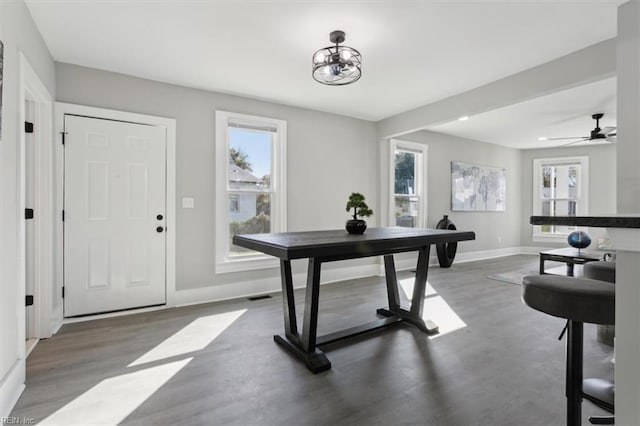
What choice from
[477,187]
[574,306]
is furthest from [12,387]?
[477,187]

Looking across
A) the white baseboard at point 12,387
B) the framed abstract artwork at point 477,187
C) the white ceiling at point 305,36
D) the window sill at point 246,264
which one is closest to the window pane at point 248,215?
the window sill at point 246,264

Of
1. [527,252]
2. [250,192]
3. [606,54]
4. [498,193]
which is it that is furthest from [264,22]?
[527,252]

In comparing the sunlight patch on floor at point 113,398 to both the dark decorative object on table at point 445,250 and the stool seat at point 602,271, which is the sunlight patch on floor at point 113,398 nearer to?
the stool seat at point 602,271

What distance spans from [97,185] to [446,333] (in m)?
3.61

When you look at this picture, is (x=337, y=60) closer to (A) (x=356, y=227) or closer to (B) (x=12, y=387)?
(A) (x=356, y=227)

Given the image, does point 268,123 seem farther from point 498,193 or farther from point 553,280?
point 498,193

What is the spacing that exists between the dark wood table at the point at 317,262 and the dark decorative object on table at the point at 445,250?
2972 mm

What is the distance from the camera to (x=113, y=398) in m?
1.86

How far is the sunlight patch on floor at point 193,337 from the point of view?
7.93ft

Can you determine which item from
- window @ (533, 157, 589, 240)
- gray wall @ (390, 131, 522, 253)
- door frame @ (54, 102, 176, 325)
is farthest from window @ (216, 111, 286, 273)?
window @ (533, 157, 589, 240)

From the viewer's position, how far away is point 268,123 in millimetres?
4207

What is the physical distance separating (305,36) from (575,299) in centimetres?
252

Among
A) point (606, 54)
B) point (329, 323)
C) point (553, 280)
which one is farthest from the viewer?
point (329, 323)

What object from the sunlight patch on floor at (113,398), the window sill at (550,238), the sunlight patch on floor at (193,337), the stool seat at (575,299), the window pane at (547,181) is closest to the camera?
the stool seat at (575,299)
